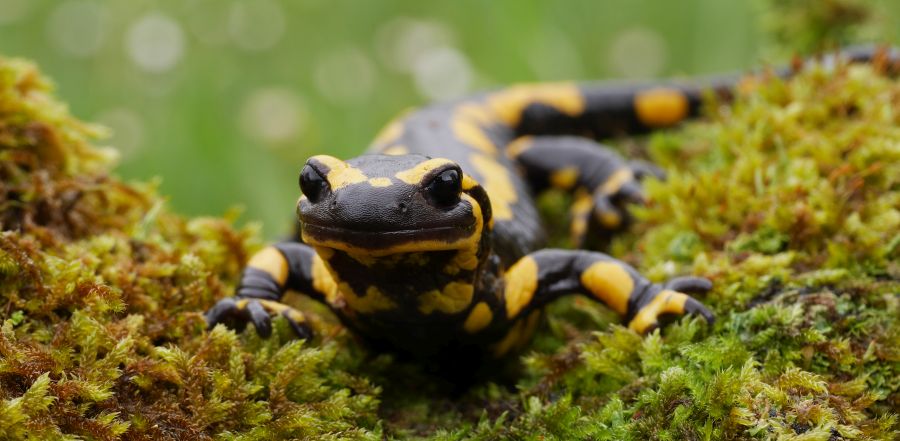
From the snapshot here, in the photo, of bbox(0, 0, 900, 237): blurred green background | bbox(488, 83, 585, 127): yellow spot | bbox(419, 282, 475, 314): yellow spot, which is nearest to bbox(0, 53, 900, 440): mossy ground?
bbox(419, 282, 475, 314): yellow spot

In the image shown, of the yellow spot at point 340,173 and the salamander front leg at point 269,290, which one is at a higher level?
the yellow spot at point 340,173

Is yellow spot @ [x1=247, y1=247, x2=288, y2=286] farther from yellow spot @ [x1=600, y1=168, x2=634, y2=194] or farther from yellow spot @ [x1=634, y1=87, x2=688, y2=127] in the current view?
yellow spot @ [x1=634, y1=87, x2=688, y2=127]

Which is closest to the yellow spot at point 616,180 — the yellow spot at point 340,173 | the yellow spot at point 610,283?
the yellow spot at point 610,283

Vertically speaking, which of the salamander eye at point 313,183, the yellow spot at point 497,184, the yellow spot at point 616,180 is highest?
the salamander eye at point 313,183

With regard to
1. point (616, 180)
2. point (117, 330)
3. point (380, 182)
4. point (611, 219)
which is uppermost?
point (380, 182)

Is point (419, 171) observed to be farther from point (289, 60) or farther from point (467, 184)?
point (289, 60)

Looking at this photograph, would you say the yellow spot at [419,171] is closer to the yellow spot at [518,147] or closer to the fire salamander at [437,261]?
the fire salamander at [437,261]

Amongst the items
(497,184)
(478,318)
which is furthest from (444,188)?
(497,184)
